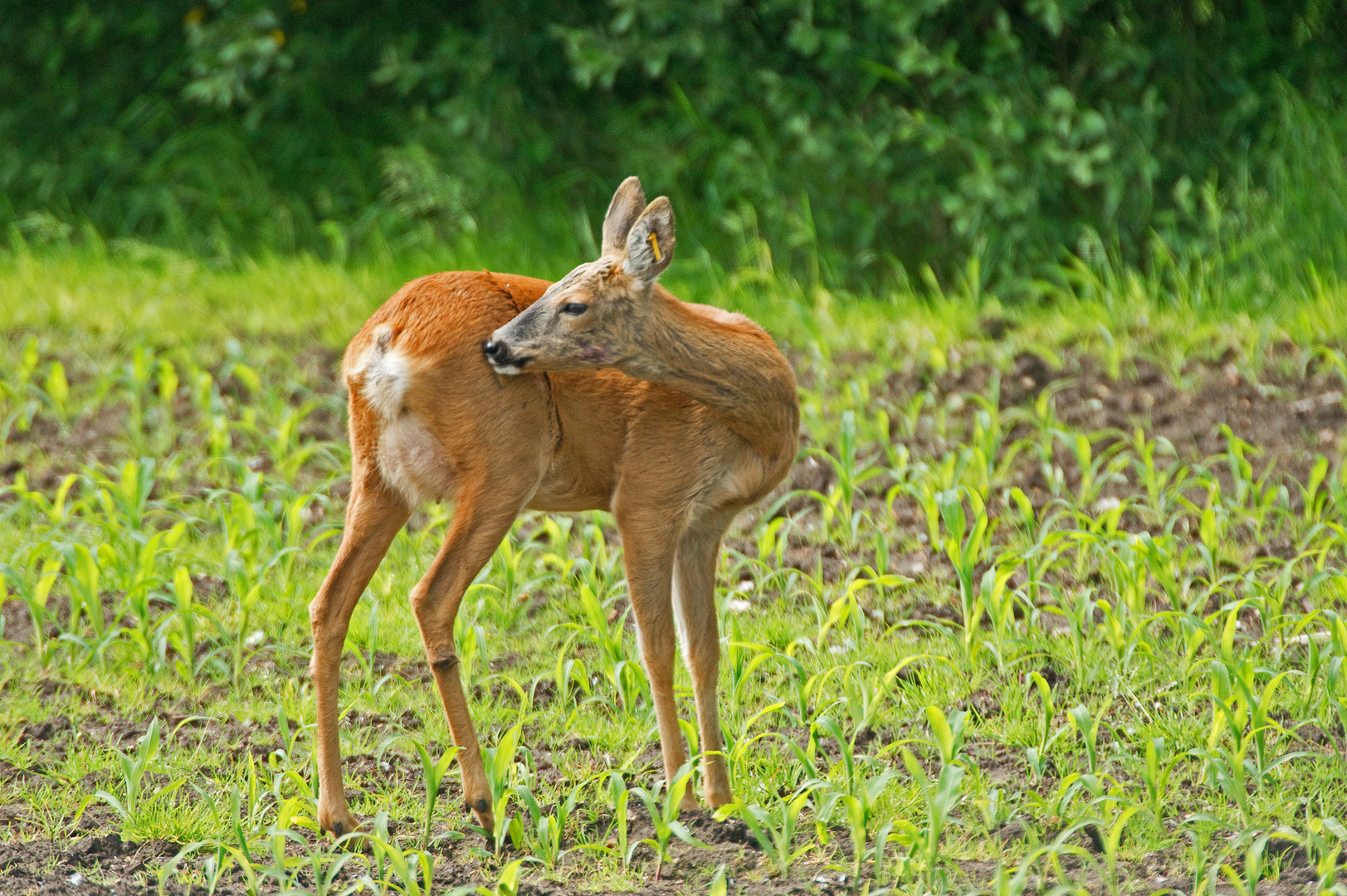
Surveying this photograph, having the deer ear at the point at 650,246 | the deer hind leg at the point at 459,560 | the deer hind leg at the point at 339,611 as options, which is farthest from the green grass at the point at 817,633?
the deer ear at the point at 650,246

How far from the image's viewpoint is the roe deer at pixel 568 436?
324cm

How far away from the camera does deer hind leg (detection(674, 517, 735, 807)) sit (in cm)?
352

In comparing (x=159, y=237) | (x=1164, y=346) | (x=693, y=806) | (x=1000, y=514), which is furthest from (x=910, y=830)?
(x=159, y=237)

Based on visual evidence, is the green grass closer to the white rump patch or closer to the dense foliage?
the white rump patch

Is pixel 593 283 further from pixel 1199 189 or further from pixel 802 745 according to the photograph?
pixel 1199 189

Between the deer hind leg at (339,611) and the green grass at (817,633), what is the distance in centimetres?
9

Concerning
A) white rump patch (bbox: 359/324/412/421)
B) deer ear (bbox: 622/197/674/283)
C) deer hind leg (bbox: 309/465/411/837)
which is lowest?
deer hind leg (bbox: 309/465/411/837)

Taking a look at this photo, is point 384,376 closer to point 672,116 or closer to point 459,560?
point 459,560

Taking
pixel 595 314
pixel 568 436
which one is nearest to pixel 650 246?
pixel 595 314

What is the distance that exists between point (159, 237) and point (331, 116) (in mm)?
1369

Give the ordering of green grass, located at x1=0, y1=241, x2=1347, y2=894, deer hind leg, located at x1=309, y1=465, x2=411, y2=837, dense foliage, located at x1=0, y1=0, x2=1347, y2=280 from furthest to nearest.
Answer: dense foliage, located at x1=0, y1=0, x2=1347, y2=280, deer hind leg, located at x1=309, y1=465, x2=411, y2=837, green grass, located at x1=0, y1=241, x2=1347, y2=894

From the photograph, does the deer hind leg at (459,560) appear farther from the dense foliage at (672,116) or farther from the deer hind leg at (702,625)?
the dense foliage at (672,116)

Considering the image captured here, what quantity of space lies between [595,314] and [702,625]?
0.88m

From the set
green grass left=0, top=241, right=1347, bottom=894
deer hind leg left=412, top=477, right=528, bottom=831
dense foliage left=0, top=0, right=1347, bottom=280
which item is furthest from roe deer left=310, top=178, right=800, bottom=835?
dense foliage left=0, top=0, right=1347, bottom=280
